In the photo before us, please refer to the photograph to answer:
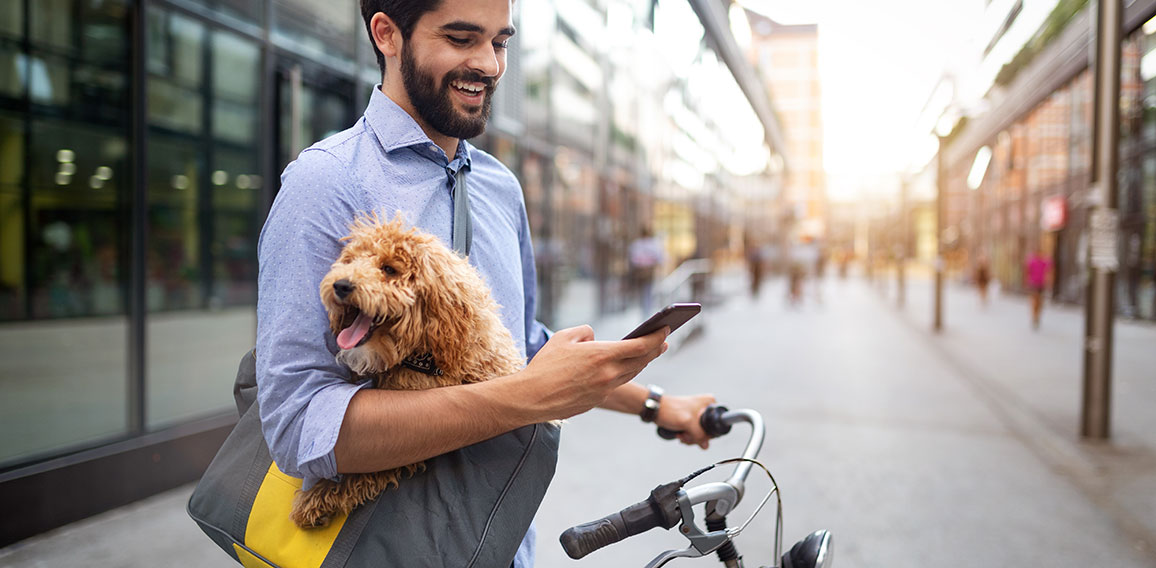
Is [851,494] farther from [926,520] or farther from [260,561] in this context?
[260,561]

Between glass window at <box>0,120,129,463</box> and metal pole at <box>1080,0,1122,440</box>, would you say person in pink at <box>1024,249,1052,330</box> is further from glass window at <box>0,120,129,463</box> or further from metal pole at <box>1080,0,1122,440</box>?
glass window at <box>0,120,129,463</box>

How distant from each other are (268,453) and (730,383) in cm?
800

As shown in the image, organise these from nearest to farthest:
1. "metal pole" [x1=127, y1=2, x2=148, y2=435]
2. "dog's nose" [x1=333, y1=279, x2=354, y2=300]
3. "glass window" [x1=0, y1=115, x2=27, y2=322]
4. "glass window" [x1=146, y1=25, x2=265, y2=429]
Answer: "dog's nose" [x1=333, y1=279, x2=354, y2=300]
"metal pole" [x1=127, y1=2, x2=148, y2=435]
"glass window" [x1=0, y1=115, x2=27, y2=322]
"glass window" [x1=146, y1=25, x2=265, y2=429]

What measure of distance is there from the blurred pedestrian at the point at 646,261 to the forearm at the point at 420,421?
13.7 metres

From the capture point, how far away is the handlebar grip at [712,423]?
170cm

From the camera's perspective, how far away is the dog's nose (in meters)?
0.89

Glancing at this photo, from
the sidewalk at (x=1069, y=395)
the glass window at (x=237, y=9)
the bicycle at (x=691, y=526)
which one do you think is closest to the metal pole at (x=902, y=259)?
the sidewalk at (x=1069, y=395)

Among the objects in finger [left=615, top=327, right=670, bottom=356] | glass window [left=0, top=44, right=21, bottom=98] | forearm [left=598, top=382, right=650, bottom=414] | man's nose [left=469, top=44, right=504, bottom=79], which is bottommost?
forearm [left=598, top=382, right=650, bottom=414]

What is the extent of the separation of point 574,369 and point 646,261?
1432 centimetres

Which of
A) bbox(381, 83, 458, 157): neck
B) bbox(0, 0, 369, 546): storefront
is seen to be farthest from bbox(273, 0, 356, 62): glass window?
bbox(381, 83, 458, 157): neck

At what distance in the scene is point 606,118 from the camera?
15117mm

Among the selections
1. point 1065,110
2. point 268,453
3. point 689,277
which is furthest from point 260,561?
point 1065,110

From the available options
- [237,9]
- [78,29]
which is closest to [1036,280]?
[237,9]

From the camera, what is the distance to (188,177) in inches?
665
